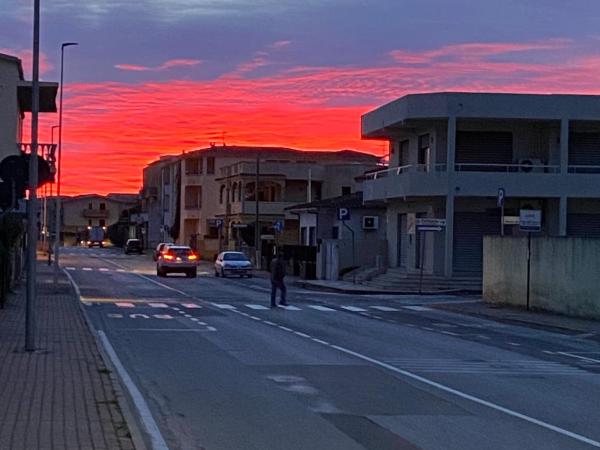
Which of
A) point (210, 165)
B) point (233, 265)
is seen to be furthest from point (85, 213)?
point (233, 265)

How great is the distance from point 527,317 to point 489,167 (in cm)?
2011

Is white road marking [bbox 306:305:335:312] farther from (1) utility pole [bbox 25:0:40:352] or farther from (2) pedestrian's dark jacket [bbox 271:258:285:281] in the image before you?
(1) utility pole [bbox 25:0:40:352]

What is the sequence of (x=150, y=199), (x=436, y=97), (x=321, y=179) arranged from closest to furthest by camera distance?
(x=436, y=97) < (x=321, y=179) < (x=150, y=199)

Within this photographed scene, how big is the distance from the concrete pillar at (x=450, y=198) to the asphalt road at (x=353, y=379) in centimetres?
1769

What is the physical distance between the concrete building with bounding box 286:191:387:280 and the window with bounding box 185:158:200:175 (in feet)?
123

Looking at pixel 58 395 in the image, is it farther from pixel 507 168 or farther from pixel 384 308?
pixel 507 168

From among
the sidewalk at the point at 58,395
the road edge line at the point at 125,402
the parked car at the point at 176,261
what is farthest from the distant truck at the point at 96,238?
the road edge line at the point at 125,402

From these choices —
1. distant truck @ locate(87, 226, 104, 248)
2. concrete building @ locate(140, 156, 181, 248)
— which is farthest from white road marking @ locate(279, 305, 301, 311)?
distant truck @ locate(87, 226, 104, 248)

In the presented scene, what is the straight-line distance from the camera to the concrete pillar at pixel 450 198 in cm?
4909

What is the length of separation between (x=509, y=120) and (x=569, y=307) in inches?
770

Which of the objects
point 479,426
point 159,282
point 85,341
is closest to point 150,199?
point 159,282

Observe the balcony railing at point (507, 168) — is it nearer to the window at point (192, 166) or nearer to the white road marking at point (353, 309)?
the white road marking at point (353, 309)

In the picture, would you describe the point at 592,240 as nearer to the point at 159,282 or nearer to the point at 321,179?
the point at 159,282

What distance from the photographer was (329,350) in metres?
20.9
